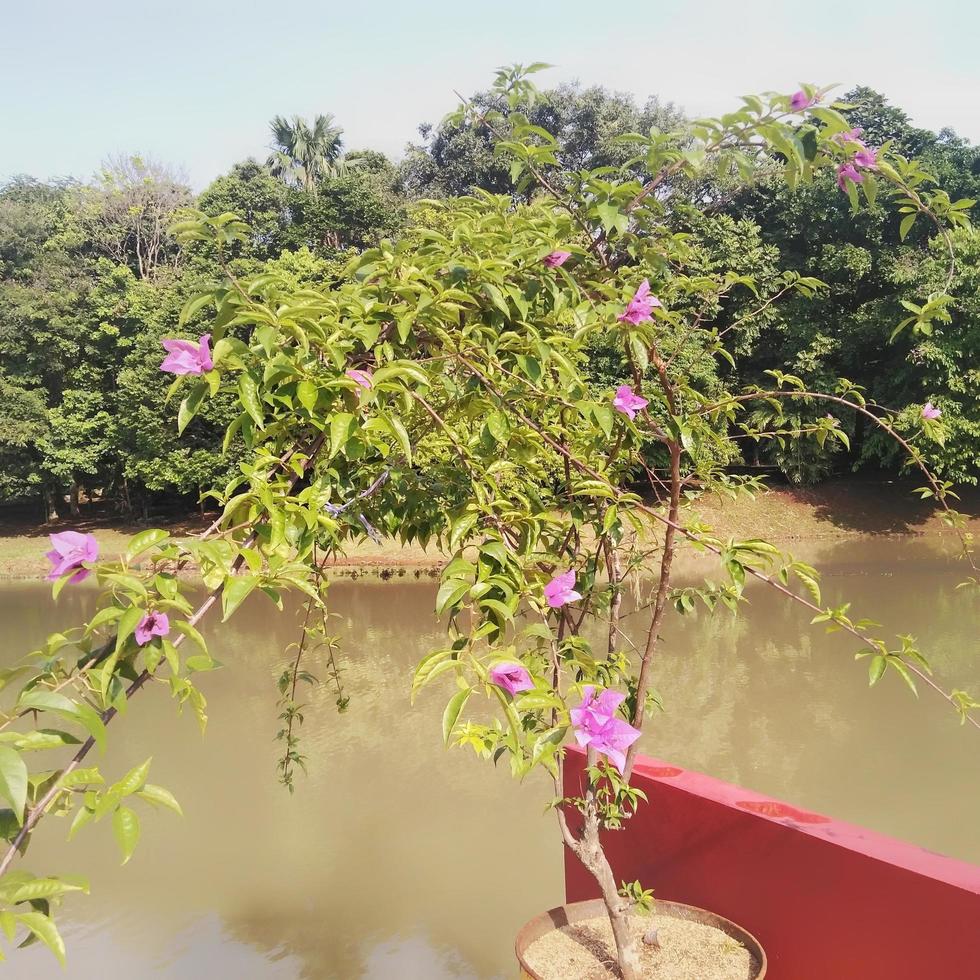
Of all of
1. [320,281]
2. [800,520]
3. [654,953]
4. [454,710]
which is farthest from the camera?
[800,520]

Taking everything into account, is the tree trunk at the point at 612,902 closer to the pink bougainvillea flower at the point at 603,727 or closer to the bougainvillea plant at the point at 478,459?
the bougainvillea plant at the point at 478,459

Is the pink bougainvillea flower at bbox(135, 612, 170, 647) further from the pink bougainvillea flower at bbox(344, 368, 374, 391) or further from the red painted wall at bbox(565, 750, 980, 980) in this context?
the red painted wall at bbox(565, 750, 980, 980)

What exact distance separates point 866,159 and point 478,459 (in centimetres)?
81

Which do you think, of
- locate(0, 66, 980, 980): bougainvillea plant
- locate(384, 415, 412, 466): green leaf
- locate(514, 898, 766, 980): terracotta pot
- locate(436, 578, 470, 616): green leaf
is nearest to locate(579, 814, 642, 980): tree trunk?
locate(0, 66, 980, 980): bougainvillea plant

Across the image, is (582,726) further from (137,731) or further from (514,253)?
(137,731)

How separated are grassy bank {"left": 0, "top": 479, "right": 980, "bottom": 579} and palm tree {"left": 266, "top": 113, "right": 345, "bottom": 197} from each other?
31.7ft

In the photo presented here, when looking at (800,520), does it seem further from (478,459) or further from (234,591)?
(234,591)

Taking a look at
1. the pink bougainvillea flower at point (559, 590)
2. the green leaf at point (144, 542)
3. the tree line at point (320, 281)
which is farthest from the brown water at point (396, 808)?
the tree line at point (320, 281)

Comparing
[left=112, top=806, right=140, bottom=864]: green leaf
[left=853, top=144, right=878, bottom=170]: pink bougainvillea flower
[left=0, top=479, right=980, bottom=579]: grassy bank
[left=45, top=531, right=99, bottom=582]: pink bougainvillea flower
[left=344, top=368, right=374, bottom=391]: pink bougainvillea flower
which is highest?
[left=853, top=144, right=878, bottom=170]: pink bougainvillea flower

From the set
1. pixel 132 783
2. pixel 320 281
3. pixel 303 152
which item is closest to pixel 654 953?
pixel 132 783

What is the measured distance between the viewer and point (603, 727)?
39.1 inches

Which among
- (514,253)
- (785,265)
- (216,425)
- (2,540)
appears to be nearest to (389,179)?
(216,425)

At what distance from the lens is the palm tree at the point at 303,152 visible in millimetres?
19375

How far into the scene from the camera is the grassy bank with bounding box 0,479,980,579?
11.8 metres
